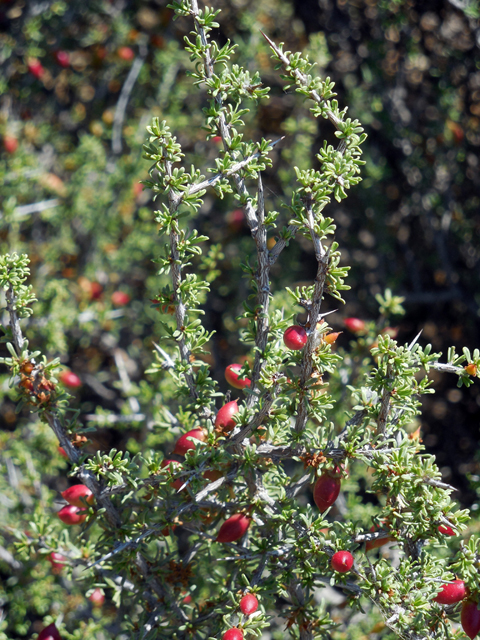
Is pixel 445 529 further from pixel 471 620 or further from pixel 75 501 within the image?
pixel 75 501

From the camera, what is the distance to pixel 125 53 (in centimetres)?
339

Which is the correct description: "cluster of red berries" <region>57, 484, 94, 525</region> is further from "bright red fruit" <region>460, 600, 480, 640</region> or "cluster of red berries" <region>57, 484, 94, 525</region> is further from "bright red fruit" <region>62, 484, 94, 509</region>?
"bright red fruit" <region>460, 600, 480, 640</region>

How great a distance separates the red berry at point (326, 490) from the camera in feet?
4.02

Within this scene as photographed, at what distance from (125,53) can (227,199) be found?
3.71 feet

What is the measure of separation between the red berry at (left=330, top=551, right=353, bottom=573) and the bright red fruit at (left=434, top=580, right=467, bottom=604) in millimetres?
228

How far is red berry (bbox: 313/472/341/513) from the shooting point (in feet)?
4.02

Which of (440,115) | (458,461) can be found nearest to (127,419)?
(458,461)

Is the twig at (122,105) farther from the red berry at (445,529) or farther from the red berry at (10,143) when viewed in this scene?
the red berry at (445,529)

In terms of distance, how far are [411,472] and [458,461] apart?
2065 mm

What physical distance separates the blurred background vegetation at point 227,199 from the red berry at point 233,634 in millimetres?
1690

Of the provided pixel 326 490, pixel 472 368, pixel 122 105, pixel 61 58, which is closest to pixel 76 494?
pixel 326 490

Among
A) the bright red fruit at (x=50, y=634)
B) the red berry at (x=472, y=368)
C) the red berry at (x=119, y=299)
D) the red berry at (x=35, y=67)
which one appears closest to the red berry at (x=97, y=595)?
the bright red fruit at (x=50, y=634)

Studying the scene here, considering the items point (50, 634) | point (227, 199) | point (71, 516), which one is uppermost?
point (71, 516)

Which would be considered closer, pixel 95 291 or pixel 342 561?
pixel 342 561
